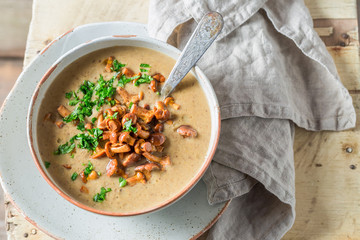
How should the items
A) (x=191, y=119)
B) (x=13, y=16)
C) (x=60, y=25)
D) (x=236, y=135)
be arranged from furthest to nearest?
(x=13, y=16) → (x=60, y=25) → (x=236, y=135) → (x=191, y=119)

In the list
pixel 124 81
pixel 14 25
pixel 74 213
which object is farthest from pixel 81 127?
pixel 14 25

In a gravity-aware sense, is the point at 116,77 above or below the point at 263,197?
above

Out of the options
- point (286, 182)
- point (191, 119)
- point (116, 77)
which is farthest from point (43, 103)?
point (286, 182)

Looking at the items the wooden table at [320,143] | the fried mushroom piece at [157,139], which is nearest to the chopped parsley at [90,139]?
the fried mushroom piece at [157,139]

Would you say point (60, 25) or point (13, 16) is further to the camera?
point (13, 16)

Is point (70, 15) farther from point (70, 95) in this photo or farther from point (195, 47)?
point (195, 47)

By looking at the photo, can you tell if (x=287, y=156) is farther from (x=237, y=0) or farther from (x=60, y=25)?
(x=60, y=25)

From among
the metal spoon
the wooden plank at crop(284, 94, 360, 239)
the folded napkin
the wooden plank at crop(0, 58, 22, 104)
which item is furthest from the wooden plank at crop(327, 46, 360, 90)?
the wooden plank at crop(0, 58, 22, 104)
